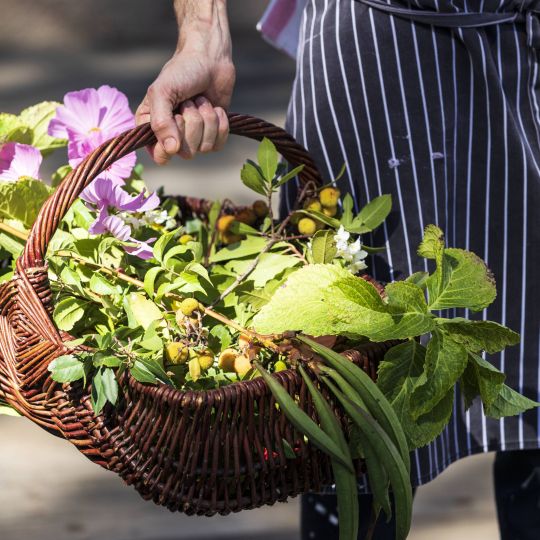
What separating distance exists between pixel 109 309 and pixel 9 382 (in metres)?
0.14

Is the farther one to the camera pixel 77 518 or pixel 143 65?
pixel 143 65

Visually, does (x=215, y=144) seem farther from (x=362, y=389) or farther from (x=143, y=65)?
(x=143, y=65)

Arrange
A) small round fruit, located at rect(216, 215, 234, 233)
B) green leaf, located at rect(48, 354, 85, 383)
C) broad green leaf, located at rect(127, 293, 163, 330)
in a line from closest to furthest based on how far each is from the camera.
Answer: green leaf, located at rect(48, 354, 85, 383) < broad green leaf, located at rect(127, 293, 163, 330) < small round fruit, located at rect(216, 215, 234, 233)

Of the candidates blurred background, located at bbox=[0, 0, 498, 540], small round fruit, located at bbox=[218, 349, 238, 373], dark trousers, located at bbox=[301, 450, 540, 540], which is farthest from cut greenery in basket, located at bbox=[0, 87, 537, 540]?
blurred background, located at bbox=[0, 0, 498, 540]

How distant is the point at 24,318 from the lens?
3.28ft

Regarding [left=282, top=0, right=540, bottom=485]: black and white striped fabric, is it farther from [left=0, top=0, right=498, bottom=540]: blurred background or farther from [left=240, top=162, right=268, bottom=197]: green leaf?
[left=0, top=0, right=498, bottom=540]: blurred background

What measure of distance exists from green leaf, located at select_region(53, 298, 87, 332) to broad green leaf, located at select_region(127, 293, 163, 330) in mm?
58

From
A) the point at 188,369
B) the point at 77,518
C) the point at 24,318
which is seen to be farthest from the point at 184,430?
the point at 77,518

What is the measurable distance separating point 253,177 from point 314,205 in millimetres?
83

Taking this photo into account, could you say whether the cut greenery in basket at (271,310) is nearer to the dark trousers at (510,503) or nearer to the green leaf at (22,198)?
the green leaf at (22,198)

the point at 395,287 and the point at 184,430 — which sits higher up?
the point at 395,287

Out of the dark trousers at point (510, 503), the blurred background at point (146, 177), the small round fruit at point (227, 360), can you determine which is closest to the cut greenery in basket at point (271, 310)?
the small round fruit at point (227, 360)

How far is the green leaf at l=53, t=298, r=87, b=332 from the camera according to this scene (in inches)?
41.7

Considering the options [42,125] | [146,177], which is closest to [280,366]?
[42,125]
